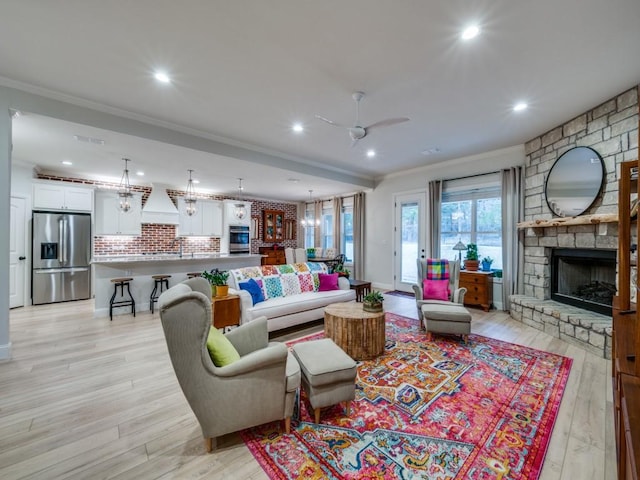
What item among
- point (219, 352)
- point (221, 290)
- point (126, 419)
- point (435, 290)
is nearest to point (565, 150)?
point (435, 290)

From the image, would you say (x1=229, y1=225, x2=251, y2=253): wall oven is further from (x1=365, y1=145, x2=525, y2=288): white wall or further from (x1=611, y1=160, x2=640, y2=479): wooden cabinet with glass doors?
(x1=611, y1=160, x2=640, y2=479): wooden cabinet with glass doors

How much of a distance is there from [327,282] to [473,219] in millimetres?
3361

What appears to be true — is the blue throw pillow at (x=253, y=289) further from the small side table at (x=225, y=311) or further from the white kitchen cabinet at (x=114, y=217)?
the white kitchen cabinet at (x=114, y=217)

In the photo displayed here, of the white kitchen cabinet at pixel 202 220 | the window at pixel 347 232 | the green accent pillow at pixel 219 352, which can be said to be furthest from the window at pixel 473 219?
the white kitchen cabinet at pixel 202 220

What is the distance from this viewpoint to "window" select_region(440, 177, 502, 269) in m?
5.15

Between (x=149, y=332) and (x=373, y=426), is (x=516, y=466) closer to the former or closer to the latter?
(x=373, y=426)

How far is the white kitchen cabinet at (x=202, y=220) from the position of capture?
741 centimetres

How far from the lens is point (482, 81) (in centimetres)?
279

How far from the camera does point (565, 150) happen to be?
381 cm

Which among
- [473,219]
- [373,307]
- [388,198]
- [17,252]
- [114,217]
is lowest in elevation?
[373,307]

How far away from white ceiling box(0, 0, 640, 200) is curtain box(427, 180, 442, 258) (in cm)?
163

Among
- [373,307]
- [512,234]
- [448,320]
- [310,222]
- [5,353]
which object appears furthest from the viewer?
[310,222]

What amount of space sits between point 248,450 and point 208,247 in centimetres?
719

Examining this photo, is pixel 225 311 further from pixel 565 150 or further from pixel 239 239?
pixel 565 150
